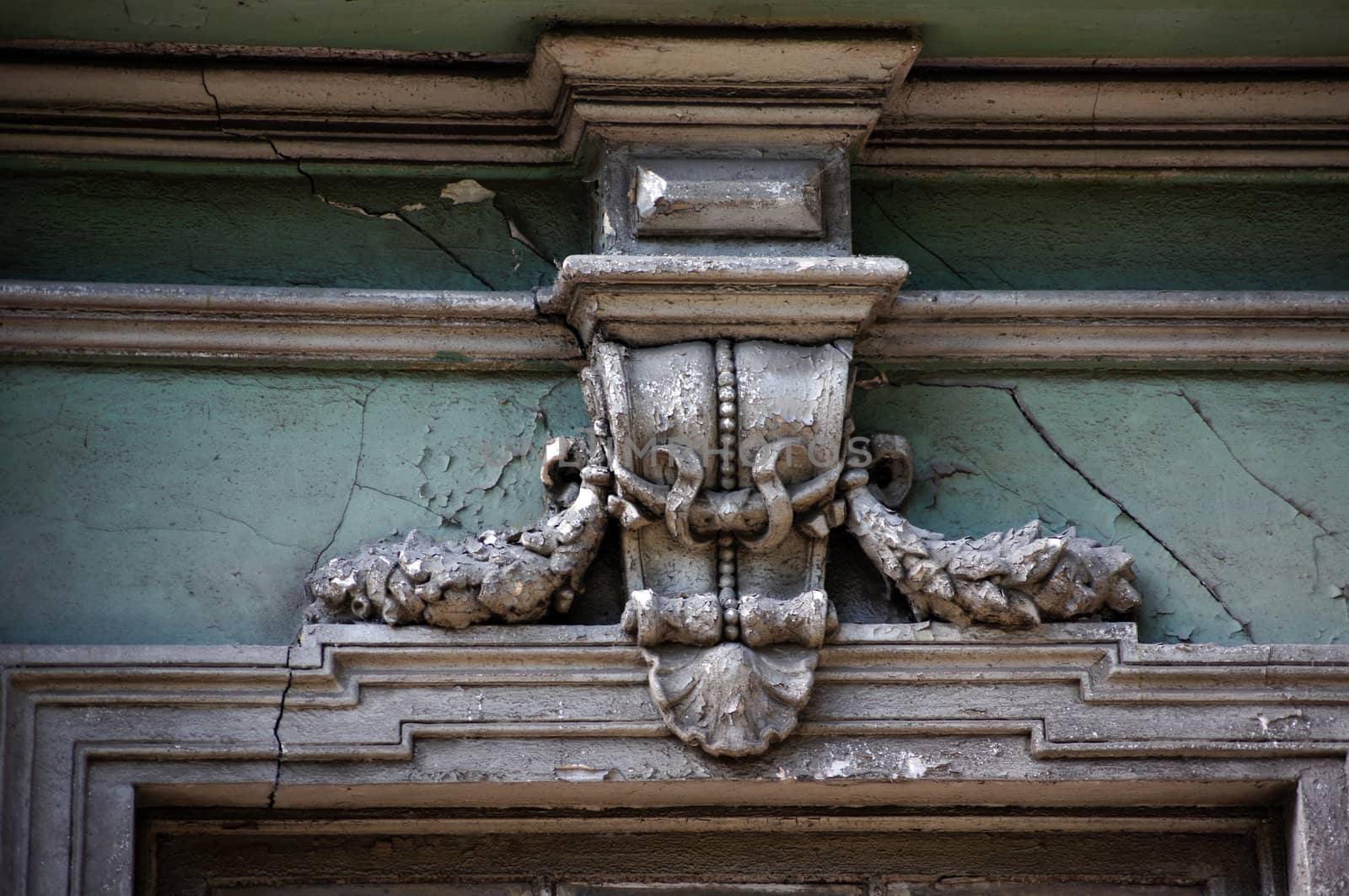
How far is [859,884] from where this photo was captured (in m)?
2.96

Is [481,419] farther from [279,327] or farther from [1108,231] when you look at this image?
[1108,231]

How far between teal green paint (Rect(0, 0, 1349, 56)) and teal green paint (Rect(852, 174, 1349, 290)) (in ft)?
0.83

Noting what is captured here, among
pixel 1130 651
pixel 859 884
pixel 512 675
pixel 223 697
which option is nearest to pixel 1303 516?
pixel 1130 651

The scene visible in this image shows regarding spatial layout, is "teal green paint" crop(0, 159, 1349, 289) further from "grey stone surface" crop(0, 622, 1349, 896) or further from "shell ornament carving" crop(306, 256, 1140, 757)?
"grey stone surface" crop(0, 622, 1349, 896)

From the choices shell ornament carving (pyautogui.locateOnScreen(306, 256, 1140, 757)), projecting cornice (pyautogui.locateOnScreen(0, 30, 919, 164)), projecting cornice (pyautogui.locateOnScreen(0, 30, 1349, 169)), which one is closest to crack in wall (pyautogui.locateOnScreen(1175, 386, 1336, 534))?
shell ornament carving (pyautogui.locateOnScreen(306, 256, 1140, 757))

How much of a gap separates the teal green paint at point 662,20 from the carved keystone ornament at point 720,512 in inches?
10.1

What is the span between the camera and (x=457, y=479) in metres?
2.99

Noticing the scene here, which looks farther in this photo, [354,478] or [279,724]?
[354,478]

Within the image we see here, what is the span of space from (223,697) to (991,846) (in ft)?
3.73

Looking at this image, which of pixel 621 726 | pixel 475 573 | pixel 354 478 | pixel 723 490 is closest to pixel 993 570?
pixel 723 490

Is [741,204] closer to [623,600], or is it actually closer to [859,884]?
[623,600]

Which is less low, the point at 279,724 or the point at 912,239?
the point at 912,239

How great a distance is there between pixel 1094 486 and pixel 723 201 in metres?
0.70

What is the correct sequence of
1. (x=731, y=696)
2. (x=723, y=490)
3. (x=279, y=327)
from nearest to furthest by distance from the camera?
(x=731, y=696) → (x=723, y=490) → (x=279, y=327)
